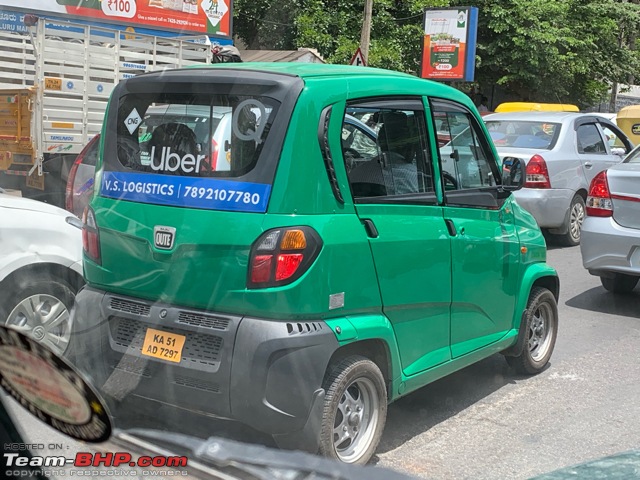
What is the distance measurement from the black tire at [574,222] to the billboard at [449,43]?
39.5 feet

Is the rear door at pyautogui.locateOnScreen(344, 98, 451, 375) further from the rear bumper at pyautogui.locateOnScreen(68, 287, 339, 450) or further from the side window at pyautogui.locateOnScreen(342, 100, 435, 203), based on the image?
the rear bumper at pyautogui.locateOnScreen(68, 287, 339, 450)

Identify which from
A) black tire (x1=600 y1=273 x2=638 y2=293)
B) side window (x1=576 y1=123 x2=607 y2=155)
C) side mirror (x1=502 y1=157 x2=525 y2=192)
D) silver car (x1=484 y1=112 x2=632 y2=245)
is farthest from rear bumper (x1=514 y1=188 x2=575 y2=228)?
side mirror (x1=502 y1=157 x2=525 y2=192)

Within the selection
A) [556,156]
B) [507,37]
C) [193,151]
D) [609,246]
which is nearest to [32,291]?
[193,151]

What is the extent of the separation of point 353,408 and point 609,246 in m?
4.10

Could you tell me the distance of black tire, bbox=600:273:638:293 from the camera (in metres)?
7.69

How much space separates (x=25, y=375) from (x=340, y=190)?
2.19 m

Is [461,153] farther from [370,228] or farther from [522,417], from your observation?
[522,417]

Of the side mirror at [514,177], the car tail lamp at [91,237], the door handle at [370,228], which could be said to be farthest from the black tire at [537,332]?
the car tail lamp at [91,237]

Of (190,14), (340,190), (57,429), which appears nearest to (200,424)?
(340,190)

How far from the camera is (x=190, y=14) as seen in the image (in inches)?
782

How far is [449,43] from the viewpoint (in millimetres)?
21656

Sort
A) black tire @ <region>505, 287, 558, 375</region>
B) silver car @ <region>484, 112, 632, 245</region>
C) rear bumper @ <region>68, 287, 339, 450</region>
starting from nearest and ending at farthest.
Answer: rear bumper @ <region>68, 287, 339, 450</region>
black tire @ <region>505, 287, 558, 375</region>
silver car @ <region>484, 112, 632, 245</region>

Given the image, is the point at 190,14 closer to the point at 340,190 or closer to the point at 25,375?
the point at 340,190

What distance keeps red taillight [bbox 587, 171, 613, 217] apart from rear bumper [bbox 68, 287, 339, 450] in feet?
14.6
